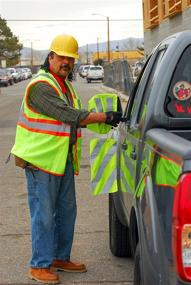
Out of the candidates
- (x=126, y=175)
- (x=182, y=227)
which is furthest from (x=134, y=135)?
(x=182, y=227)

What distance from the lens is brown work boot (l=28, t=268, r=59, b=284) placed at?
478 cm

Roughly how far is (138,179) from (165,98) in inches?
19.8

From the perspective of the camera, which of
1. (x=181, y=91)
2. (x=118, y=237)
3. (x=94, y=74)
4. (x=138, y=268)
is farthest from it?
(x=94, y=74)

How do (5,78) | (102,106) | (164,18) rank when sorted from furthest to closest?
Result: (5,78), (164,18), (102,106)

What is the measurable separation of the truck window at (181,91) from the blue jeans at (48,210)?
4.59ft

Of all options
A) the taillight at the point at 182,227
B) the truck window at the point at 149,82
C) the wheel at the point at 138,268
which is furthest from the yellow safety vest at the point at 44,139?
the taillight at the point at 182,227

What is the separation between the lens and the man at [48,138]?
14.9 feet

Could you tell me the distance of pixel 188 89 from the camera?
12.0 ft

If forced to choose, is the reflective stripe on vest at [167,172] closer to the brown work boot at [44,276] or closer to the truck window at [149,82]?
the truck window at [149,82]

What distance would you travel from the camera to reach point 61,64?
4668 millimetres

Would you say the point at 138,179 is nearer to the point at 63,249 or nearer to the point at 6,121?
the point at 63,249

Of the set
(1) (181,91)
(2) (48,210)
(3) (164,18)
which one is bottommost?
(2) (48,210)

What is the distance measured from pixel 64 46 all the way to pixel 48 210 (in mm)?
1260

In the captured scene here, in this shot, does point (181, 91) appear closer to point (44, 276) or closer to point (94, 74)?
point (44, 276)
